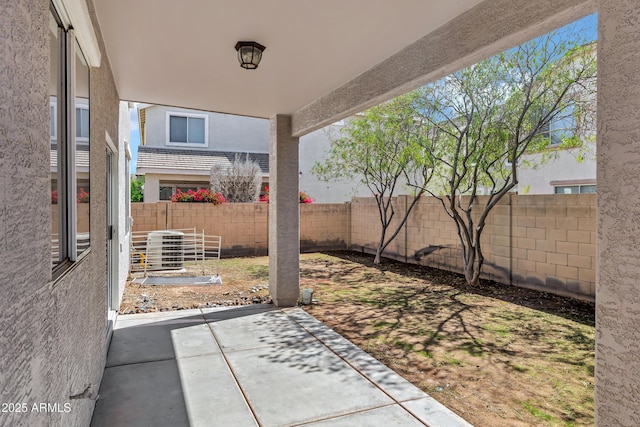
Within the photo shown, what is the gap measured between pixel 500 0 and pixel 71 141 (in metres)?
2.75

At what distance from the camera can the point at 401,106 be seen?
879 centimetres

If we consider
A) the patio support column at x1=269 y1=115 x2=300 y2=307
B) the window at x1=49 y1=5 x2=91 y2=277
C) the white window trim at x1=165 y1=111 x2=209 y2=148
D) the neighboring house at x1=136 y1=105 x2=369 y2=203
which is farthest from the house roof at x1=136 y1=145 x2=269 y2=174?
the window at x1=49 y1=5 x2=91 y2=277

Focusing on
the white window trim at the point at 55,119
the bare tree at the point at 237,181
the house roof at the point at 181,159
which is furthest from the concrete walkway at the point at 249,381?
the house roof at the point at 181,159

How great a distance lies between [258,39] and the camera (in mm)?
3500

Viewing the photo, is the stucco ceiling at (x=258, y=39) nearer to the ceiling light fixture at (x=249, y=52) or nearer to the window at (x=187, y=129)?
the ceiling light fixture at (x=249, y=52)

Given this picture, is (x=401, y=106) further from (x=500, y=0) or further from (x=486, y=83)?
(x=500, y=0)

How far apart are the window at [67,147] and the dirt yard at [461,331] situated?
9.59 feet

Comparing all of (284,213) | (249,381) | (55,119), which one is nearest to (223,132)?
(284,213)

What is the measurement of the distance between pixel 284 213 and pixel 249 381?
2.95 meters

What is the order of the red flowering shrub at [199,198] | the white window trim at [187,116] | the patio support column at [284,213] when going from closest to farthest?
the patio support column at [284,213] < the red flowering shrub at [199,198] < the white window trim at [187,116]

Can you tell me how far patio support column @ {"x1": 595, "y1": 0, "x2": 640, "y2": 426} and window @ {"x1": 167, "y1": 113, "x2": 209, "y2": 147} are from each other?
15.1 meters

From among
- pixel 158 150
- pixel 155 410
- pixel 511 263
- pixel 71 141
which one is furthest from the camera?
pixel 158 150

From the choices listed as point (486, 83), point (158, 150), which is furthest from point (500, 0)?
point (158, 150)

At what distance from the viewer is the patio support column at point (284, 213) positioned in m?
6.06
